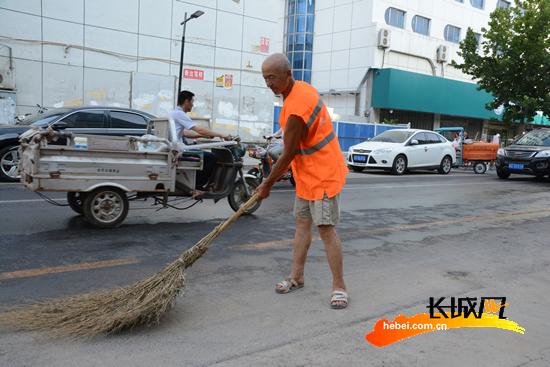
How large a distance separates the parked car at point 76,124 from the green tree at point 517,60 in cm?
1915

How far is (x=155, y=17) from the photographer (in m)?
19.1

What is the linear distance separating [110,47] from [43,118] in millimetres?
9344

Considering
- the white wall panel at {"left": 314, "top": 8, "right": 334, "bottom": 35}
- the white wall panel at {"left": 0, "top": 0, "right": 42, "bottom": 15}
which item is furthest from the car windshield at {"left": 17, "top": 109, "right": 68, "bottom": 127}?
the white wall panel at {"left": 314, "top": 8, "right": 334, "bottom": 35}

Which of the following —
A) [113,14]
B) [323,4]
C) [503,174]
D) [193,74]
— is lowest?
[503,174]

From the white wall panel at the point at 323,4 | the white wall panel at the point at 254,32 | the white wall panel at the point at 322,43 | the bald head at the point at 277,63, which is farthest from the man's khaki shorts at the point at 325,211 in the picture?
the white wall panel at the point at 323,4

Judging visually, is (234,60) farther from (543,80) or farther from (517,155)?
(543,80)

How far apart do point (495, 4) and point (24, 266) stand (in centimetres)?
4172

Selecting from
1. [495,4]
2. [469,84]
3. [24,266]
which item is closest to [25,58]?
[24,266]

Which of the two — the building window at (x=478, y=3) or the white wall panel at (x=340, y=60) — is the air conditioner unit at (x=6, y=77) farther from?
the building window at (x=478, y=3)

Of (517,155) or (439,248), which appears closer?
(439,248)

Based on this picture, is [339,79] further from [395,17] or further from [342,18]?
[395,17]

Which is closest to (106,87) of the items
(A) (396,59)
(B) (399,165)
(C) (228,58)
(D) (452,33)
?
(C) (228,58)

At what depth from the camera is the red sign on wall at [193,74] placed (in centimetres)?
2019

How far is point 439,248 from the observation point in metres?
5.98
